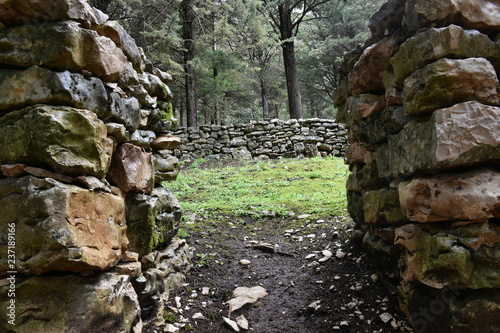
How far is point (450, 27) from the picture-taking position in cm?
230

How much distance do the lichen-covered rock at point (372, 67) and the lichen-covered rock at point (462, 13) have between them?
1.80 ft

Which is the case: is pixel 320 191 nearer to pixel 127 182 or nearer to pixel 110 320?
pixel 127 182

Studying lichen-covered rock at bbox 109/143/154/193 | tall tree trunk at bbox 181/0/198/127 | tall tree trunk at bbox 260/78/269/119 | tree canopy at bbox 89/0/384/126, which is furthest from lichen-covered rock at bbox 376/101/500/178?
tall tree trunk at bbox 260/78/269/119

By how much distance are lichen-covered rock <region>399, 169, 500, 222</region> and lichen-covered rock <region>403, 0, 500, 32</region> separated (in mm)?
1112

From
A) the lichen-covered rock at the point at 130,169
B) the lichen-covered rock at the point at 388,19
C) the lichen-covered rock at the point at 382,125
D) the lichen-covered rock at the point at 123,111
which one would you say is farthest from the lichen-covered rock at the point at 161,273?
the lichen-covered rock at the point at 388,19

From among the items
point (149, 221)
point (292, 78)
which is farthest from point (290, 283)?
point (292, 78)

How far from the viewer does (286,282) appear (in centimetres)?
375

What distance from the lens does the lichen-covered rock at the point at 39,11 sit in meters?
2.21

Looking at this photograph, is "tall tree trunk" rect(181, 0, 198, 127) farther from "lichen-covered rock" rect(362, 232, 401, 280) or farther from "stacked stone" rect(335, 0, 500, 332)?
"stacked stone" rect(335, 0, 500, 332)

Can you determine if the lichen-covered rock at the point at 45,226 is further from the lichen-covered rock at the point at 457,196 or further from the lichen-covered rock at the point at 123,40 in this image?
the lichen-covered rock at the point at 457,196

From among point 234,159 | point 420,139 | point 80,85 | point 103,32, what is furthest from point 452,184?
point 234,159

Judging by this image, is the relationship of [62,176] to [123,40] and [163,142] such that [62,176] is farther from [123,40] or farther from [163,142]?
[163,142]

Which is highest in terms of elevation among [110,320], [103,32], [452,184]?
[103,32]

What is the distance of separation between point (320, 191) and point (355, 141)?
3.42m
